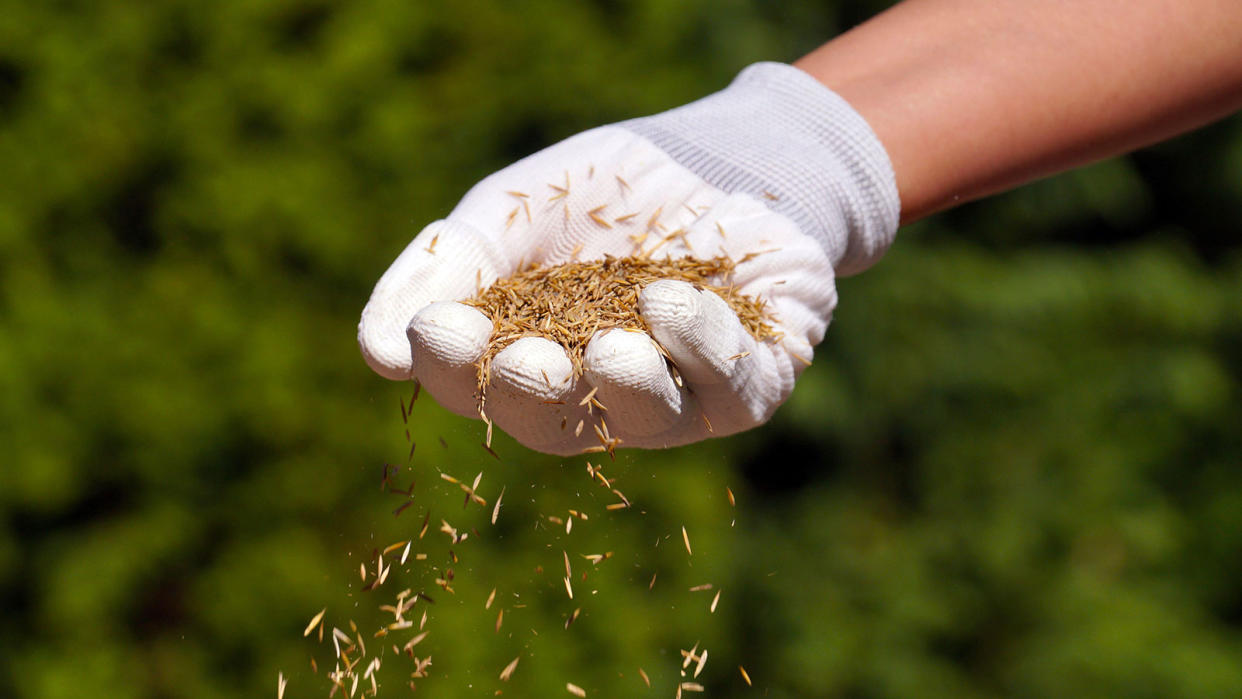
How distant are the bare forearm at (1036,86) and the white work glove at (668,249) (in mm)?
71

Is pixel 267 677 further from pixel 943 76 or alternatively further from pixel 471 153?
pixel 943 76

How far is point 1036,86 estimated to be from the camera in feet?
5.28

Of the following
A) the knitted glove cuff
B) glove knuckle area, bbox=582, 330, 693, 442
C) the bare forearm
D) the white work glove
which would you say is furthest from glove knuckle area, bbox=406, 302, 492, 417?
the bare forearm

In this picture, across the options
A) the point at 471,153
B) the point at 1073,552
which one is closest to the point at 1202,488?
the point at 1073,552

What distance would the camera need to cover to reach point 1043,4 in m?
1.67

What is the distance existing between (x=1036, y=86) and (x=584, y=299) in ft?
2.52

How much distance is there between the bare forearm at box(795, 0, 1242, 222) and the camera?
5.16ft

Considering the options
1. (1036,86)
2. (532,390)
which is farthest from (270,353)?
(1036,86)

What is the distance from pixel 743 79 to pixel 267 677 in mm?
1699

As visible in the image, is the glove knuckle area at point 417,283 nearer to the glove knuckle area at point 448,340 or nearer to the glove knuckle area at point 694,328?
the glove knuckle area at point 448,340

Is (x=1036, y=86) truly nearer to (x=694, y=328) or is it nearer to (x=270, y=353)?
(x=694, y=328)

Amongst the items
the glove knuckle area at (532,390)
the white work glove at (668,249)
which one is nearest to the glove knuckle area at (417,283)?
the white work glove at (668,249)

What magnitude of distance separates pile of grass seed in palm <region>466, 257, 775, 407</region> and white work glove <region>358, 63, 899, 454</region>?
3cm

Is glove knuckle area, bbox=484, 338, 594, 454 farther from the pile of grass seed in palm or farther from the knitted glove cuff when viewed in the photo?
the knitted glove cuff
